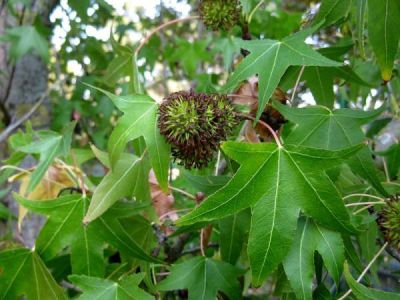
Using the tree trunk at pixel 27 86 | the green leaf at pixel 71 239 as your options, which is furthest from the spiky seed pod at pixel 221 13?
the tree trunk at pixel 27 86

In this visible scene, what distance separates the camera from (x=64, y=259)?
148cm

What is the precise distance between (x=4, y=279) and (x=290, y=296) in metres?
0.69

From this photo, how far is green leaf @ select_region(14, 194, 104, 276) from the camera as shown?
1261mm

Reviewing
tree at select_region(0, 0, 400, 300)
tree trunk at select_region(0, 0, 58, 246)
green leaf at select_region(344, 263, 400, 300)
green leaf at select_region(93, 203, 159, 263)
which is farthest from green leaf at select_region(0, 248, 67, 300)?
tree trunk at select_region(0, 0, 58, 246)

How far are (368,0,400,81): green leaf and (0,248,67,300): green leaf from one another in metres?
0.93

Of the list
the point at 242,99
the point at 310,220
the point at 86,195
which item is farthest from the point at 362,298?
the point at 86,195

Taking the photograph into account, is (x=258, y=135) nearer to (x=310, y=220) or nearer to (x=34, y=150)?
(x=310, y=220)

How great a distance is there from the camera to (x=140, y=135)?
1110 millimetres

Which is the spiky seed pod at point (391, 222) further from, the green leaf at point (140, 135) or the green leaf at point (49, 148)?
the green leaf at point (49, 148)

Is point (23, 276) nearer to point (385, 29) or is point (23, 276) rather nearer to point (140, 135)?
Result: point (140, 135)

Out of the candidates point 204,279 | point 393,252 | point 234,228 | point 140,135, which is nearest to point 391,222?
point 393,252

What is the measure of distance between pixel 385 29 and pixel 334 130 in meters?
0.24

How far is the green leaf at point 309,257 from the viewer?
99 cm

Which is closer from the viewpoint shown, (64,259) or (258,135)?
(258,135)
